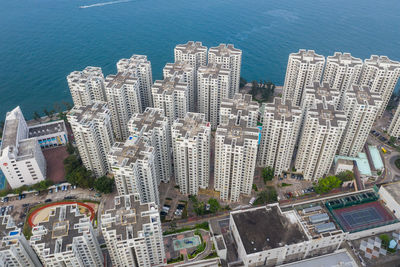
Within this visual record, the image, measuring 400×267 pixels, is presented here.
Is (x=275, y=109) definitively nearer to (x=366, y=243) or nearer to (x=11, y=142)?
(x=366, y=243)

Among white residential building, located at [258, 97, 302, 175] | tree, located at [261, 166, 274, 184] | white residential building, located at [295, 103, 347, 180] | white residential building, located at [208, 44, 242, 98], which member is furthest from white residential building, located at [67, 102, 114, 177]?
white residential building, located at [295, 103, 347, 180]

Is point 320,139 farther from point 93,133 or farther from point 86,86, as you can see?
point 86,86

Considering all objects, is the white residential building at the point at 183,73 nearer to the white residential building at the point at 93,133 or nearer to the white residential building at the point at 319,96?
the white residential building at the point at 93,133

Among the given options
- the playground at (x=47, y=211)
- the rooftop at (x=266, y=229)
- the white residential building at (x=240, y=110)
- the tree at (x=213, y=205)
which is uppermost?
the white residential building at (x=240, y=110)

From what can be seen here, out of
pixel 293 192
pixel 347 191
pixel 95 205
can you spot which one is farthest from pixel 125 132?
pixel 347 191

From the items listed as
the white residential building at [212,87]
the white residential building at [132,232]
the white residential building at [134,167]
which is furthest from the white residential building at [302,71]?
the white residential building at [132,232]

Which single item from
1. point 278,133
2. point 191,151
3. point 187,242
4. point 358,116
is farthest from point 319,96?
point 187,242
